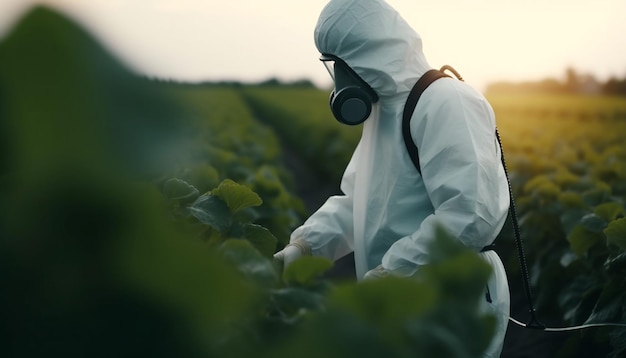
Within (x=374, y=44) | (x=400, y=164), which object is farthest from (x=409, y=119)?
(x=374, y=44)

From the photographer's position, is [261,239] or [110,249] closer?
[110,249]

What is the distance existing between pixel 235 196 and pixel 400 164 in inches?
32.0

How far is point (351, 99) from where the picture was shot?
2.99 metres

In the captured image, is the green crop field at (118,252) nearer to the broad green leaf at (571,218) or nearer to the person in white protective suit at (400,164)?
the person in white protective suit at (400,164)

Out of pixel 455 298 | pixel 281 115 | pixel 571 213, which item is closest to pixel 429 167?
pixel 455 298

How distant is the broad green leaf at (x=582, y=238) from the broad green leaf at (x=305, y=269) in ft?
11.0

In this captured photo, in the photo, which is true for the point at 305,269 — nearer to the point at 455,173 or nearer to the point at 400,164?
the point at 455,173

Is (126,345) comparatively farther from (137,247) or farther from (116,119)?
(116,119)

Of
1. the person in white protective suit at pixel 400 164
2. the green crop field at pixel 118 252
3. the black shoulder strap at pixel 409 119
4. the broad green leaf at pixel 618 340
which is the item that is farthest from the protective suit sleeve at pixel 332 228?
the green crop field at pixel 118 252

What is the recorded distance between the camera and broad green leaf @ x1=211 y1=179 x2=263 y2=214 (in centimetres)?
229

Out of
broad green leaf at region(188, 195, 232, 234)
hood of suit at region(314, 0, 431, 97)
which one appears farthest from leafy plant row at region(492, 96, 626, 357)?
broad green leaf at region(188, 195, 232, 234)

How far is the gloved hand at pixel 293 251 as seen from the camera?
2969mm

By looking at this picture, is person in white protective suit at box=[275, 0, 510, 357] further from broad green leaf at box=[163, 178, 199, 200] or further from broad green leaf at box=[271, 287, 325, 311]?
broad green leaf at box=[271, 287, 325, 311]

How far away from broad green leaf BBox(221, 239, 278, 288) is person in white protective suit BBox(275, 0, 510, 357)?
1.21 meters
